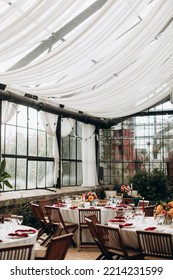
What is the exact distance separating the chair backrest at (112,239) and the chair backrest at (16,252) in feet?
4.24

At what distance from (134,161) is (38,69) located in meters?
8.76

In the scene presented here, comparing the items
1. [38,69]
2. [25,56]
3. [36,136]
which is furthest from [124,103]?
[38,69]

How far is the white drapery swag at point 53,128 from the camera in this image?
9.86 metres

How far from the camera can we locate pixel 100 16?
4.69 metres

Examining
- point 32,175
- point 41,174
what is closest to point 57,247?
point 32,175

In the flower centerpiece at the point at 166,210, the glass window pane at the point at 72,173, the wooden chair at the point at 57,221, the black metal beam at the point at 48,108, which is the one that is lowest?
the wooden chair at the point at 57,221

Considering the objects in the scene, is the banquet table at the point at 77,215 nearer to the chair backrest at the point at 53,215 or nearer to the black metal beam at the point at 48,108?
the chair backrest at the point at 53,215

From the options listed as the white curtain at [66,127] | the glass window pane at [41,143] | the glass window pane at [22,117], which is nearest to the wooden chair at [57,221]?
the glass window pane at [22,117]

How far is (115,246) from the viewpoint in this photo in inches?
182

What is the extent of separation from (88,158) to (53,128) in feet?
8.53

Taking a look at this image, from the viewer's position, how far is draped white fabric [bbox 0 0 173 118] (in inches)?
171

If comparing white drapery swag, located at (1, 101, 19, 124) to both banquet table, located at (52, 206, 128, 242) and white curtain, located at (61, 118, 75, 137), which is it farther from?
white curtain, located at (61, 118, 75, 137)

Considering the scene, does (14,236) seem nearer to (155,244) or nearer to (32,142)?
(155,244)

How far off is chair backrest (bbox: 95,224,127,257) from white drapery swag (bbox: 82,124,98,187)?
24.2 feet
